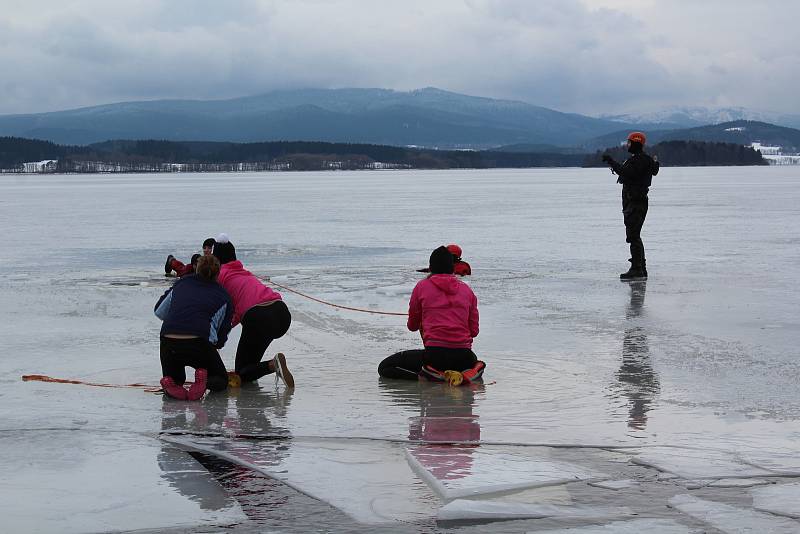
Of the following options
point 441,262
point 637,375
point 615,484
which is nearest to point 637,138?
point 637,375

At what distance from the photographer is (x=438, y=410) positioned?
7.95m

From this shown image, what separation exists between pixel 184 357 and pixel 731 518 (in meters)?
4.71

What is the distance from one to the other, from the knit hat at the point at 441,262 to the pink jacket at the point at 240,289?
1470 mm

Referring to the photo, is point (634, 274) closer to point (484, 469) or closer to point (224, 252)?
point (224, 252)

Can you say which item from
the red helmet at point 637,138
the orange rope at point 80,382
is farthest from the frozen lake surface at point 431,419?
the red helmet at point 637,138

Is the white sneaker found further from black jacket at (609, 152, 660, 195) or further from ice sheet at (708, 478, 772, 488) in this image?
black jacket at (609, 152, 660, 195)

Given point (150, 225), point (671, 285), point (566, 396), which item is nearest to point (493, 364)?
point (566, 396)

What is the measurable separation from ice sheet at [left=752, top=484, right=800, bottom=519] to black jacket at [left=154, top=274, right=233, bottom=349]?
181 inches

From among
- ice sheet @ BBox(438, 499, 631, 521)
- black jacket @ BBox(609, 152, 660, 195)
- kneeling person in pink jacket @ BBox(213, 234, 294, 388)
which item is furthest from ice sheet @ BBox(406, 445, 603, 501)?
black jacket @ BBox(609, 152, 660, 195)

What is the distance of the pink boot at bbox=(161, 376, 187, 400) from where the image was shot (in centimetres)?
836

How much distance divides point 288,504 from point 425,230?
81.2 ft

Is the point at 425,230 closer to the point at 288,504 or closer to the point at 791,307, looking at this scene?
the point at 791,307

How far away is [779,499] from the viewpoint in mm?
5520

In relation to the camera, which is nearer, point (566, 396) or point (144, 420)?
point (144, 420)
